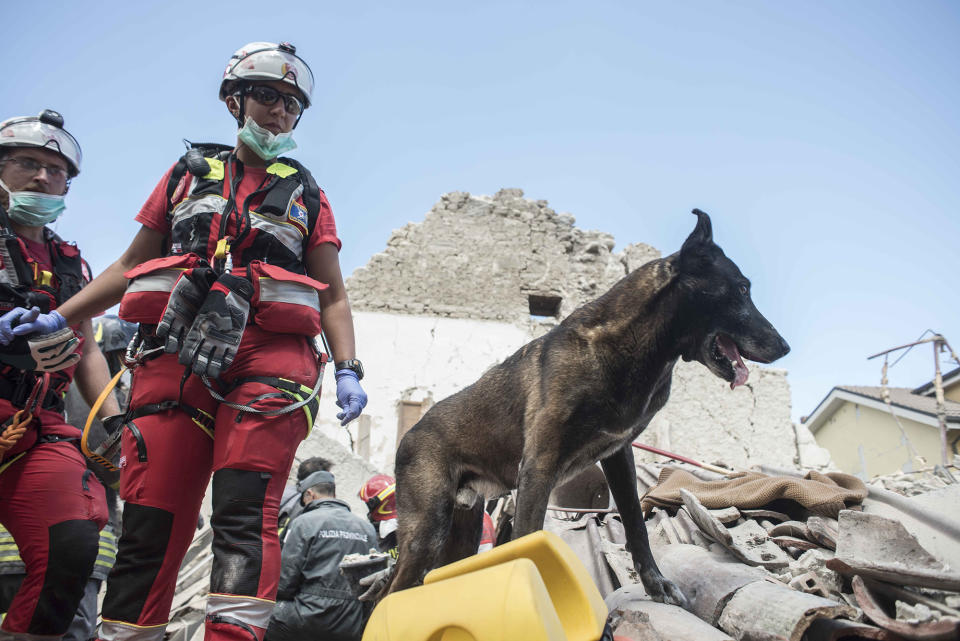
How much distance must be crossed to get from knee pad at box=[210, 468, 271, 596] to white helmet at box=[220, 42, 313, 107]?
1.61m

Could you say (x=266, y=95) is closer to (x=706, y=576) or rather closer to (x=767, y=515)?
(x=706, y=576)

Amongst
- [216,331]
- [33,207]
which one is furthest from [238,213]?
[33,207]

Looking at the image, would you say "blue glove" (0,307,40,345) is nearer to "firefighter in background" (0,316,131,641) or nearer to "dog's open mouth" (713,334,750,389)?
"firefighter in background" (0,316,131,641)

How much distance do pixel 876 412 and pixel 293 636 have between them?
2240 cm

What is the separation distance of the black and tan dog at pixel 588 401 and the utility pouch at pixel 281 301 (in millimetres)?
980

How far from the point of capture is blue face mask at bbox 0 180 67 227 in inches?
125

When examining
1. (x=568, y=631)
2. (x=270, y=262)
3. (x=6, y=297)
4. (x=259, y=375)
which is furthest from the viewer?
(x=6, y=297)

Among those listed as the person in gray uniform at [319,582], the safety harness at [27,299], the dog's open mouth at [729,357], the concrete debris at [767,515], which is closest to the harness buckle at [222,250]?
the safety harness at [27,299]

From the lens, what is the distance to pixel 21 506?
2650mm

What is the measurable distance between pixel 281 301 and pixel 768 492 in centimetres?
286

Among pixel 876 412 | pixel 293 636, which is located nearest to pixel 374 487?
pixel 293 636

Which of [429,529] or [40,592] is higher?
[429,529]

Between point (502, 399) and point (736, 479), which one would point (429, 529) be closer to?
point (502, 399)

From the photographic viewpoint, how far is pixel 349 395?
267cm
